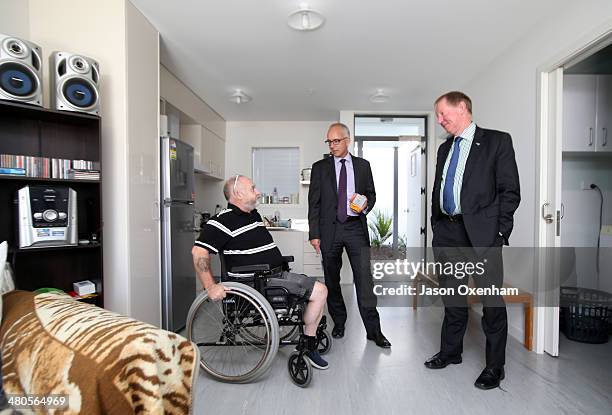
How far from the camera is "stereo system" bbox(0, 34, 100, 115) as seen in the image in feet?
5.48

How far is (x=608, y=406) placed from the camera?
5.66 feet

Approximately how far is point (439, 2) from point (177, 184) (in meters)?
2.42

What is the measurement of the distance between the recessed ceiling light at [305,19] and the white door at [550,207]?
5.56 feet

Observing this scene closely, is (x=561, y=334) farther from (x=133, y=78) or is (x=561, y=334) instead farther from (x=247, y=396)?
(x=133, y=78)

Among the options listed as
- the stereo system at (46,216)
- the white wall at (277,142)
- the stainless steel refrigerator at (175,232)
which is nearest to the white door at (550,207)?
the stainless steel refrigerator at (175,232)

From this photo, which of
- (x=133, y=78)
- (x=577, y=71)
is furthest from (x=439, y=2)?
(x=133, y=78)

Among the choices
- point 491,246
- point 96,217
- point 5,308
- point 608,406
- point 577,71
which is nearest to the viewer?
point 5,308

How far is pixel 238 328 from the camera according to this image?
193 centimetres

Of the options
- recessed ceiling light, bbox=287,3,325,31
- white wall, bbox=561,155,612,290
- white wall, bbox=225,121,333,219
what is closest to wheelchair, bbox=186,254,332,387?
recessed ceiling light, bbox=287,3,325,31

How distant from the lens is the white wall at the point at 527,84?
2090 millimetres

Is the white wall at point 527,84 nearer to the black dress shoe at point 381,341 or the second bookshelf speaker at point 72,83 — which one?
the black dress shoe at point 381,341

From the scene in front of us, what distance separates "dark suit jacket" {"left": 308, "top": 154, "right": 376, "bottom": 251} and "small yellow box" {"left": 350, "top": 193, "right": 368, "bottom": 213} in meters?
0.11

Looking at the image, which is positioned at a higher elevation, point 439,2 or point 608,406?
point 439,2

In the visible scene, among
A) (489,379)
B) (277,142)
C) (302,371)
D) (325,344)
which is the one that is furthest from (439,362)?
(277,142)
